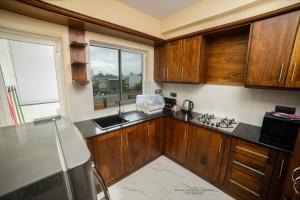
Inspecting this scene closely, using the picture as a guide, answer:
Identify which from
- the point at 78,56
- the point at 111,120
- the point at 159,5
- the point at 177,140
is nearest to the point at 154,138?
the point at 177,140

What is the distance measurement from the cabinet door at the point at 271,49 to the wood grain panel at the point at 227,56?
365 mm

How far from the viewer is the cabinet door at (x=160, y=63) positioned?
252 centimetres

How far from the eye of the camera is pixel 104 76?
230 centimetres

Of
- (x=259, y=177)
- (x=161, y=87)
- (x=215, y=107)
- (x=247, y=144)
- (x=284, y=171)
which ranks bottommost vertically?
(x=259, y=177)

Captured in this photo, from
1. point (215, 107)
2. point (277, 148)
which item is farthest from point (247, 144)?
point (215, 107)

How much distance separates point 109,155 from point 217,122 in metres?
1.58

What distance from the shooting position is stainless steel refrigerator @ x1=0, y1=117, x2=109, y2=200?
0.44 m

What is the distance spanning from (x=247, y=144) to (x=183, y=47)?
1.63 meters

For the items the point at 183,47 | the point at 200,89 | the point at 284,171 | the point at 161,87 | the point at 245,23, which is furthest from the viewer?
the point at 161,87

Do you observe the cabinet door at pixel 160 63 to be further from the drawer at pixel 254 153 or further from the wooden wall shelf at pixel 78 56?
the drawer at pixel 254 153

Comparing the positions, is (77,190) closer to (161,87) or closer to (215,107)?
(215,107)

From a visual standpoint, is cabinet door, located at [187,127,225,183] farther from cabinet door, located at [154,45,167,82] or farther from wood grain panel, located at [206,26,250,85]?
cabinet door, located at [154,45,167,82]

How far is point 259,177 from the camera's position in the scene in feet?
4.71

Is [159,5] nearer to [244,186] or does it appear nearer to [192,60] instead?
[192,60]
